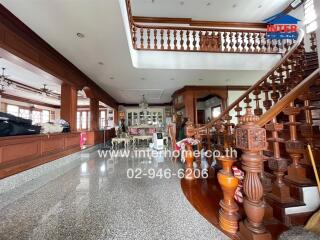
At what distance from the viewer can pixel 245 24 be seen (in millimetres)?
6895

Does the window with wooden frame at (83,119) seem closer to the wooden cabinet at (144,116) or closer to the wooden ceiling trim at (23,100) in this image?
the wooden ceiling trim at (23,100)

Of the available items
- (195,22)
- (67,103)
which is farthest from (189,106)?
(67,103)

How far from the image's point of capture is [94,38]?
304 centimetres

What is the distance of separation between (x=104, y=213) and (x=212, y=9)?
7.04m

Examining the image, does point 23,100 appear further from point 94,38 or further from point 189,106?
point 189,106

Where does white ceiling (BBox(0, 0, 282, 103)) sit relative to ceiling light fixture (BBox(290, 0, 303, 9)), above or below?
below

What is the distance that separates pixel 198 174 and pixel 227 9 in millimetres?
6121

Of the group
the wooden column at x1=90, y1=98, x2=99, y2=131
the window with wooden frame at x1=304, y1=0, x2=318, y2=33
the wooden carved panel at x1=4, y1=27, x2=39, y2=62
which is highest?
the window with wooden frame at x1=304, y1=0, x2=318, y2=33

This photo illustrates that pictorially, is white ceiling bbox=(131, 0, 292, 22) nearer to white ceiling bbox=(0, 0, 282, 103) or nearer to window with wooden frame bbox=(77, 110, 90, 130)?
white ceiling bbox=(0, 0, 282, 103)

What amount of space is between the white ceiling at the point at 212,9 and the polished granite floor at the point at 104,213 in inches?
232

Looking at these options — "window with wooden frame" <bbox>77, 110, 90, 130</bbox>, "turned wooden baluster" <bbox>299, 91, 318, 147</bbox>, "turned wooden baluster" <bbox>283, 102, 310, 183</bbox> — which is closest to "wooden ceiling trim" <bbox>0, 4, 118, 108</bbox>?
"turned wooden baluster" <bbox>283, 102, 310, 183</bbox>

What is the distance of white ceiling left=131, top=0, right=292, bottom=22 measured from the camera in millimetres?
5711

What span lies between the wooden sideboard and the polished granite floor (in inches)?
13.7

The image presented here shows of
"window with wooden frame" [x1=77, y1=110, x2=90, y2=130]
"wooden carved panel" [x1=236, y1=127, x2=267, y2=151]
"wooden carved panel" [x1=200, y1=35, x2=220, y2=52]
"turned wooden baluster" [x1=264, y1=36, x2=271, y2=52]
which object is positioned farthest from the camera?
"window with wooden frame" [x1=77, y1=110, x2=90, y2=130]
